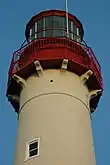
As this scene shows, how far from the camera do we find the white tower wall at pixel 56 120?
78.5ft

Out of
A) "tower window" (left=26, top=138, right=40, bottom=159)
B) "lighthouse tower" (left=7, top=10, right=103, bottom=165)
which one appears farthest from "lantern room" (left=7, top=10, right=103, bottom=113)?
"tower window" (left=26, top=138, right=40, bottom=159)

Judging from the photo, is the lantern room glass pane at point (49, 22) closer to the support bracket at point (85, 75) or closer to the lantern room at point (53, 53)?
the lantern room at point (53, 53)

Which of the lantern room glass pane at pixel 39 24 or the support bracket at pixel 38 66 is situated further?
the lantern room glass pane at pixel 39 24

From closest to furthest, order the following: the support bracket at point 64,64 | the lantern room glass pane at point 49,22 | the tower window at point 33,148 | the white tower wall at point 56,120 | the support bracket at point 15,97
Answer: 1. the white tower wall at point 56,120
2. the tower window at point 33,148
3. the support bracket at point 64,64
4. the support bracket at point 15,97
5. the lantern room glass pane at point 49,22

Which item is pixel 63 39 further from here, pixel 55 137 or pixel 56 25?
pixel 55 137

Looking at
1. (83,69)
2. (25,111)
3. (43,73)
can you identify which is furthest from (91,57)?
(25,111)

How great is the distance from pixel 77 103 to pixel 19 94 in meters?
4.15

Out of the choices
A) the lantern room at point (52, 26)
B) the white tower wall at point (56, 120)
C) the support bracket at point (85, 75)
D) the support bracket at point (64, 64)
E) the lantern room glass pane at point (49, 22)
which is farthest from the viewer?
the lantern room glass pane at point (49, 22)

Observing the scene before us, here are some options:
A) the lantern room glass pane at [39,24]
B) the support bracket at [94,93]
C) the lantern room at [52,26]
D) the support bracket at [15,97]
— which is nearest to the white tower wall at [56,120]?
the support bracket at [94,93]

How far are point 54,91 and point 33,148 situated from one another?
11.5 feet

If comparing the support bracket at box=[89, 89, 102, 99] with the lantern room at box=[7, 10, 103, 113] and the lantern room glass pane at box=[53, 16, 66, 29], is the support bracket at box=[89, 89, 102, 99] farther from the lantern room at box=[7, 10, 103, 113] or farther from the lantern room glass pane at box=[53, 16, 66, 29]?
the lantern room glass pane at box=[53, 16, 66, 29]

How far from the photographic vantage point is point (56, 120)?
25.1m

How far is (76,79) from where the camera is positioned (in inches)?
1091

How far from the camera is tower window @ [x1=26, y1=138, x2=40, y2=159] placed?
24.3 m
